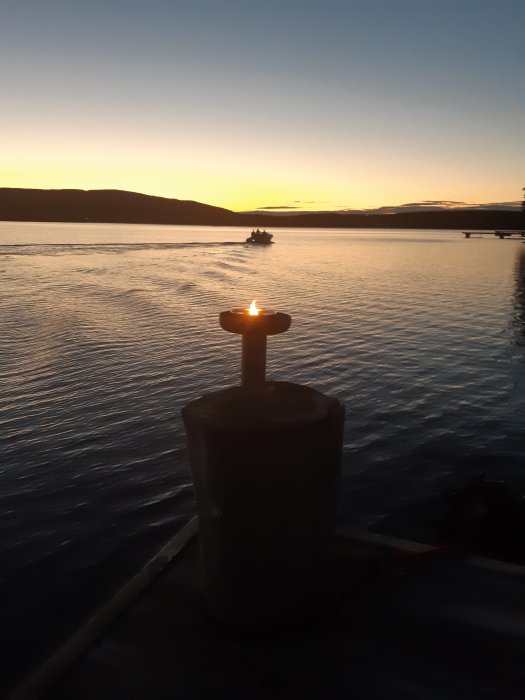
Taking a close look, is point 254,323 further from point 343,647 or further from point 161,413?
point 161,413

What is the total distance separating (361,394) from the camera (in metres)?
16.3

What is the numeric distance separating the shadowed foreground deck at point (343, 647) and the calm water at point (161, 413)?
2922 millimetres

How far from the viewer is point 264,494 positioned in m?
3.86

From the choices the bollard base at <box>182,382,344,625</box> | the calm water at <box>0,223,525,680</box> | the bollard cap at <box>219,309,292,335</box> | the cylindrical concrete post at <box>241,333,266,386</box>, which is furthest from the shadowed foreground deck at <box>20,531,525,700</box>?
the calm water at <box>0,223,525,680</box>

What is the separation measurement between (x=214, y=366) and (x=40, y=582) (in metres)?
12.8

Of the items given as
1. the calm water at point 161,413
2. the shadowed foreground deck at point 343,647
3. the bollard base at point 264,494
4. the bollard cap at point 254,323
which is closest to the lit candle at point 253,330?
the bollard cap at point 254,323

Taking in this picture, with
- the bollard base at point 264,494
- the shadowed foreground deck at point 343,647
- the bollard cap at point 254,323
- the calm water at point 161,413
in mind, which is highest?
the bollard cap at point 254,323

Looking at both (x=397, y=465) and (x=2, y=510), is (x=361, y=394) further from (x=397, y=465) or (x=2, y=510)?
(x=2, y=510)

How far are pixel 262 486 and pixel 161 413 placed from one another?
1129cm

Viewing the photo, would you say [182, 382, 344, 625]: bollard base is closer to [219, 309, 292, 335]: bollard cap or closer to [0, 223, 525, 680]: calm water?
[219, 309, 292, 335]: bollard cap

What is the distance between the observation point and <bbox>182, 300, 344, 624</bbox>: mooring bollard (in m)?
3.78

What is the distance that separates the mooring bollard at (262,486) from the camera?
378 cm

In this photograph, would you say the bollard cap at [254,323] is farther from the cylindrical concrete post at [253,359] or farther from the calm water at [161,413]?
the calm water at [161,413]

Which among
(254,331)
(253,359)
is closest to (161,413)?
(253,359)
